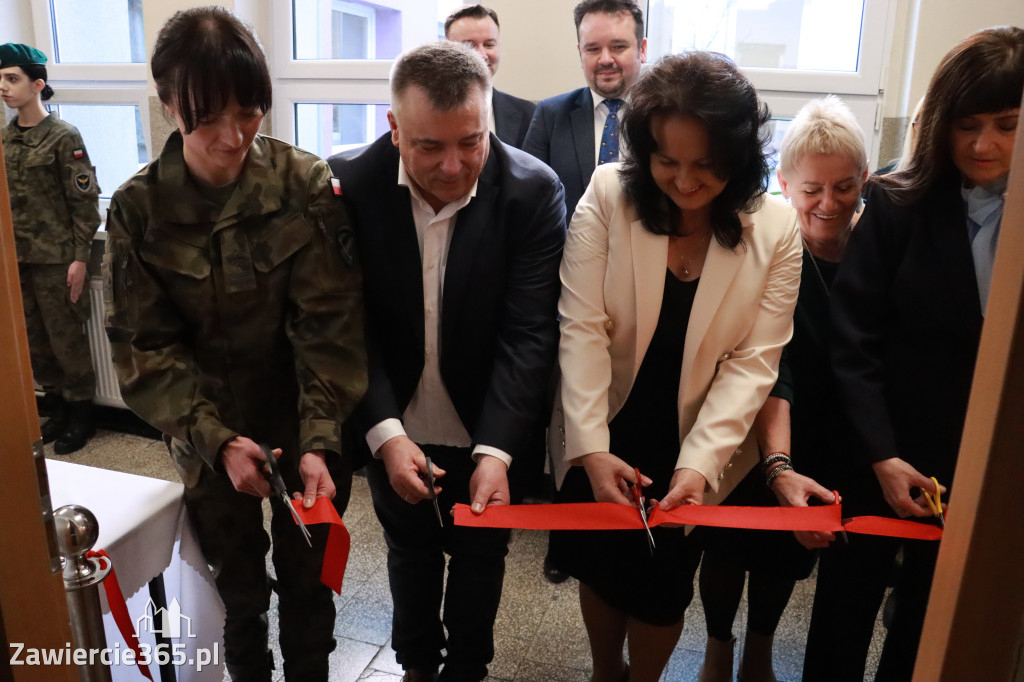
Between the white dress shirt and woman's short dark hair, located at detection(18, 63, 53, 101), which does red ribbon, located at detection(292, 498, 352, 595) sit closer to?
the white dress shirt

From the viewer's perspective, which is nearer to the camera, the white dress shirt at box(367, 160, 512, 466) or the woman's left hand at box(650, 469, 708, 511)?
the woman's left hand at box(650, 469, 708, 511)

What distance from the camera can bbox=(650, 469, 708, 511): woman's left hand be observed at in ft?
4.68

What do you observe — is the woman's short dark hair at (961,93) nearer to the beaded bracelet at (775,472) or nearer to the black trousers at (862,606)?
the beaded bracelet at (775,472)

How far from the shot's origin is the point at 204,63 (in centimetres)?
126

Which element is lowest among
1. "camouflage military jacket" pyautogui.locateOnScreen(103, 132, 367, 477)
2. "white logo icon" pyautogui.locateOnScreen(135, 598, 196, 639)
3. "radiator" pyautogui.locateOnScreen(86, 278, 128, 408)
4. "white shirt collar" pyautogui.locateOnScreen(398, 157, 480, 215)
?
"radiator" pyautogui.locateOnScreen(86, 278, 128, 408)

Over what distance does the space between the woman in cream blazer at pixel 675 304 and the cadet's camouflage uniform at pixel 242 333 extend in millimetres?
469

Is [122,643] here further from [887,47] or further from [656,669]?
[887,47]

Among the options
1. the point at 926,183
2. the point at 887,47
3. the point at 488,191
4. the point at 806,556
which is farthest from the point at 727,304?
the point at 887,47

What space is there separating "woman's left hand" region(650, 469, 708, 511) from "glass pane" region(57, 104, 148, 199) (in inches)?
149

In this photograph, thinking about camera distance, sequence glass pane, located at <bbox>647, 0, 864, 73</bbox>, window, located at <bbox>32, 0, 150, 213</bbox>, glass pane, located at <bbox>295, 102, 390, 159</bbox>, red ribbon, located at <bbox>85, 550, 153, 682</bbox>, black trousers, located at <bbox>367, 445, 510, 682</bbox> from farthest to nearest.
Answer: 1. window, located at <bbox>32, 0, 150, 213</bbox>
2. glass pane, located at <bbox>295, 102, 390, 159</bbox>
3. glass pane, located at <bbox>647, 0, 864, 73</bbox>
4. black trousers, located at <bbox>367, 445, 510, 682</bbox>
5. red ribbon, located at <bbox>85, 550, 153, 682</bbox>

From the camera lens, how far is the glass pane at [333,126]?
→ 3.74m

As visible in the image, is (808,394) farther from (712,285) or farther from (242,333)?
(242,333)

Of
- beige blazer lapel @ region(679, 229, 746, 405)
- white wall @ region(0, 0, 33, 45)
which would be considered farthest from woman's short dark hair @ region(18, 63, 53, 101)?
beige blazer lapel @ region(679, 229, 746, 405)

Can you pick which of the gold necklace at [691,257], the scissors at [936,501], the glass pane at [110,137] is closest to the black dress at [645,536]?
the gold necklace at [691,257]
